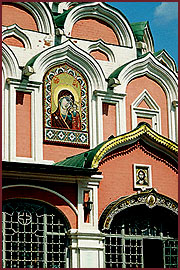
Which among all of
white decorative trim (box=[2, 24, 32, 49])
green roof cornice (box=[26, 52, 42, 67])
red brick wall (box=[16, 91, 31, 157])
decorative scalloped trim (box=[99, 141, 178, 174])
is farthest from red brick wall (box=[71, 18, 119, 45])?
decorative scalloped trim (box=[99, 141, 178, 174])

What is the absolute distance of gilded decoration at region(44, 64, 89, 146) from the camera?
1700 cm

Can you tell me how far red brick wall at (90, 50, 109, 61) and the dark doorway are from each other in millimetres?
4692

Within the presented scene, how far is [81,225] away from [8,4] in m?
5.73

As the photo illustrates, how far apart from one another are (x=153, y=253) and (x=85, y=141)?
302cm

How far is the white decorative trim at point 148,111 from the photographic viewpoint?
18.4 metres

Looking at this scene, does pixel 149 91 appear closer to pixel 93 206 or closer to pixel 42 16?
pixel 42 16

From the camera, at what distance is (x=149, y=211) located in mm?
16047

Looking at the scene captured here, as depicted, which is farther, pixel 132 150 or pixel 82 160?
pixel 132 150

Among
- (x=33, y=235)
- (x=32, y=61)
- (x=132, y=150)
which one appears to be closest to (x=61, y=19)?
(x=32, y=61)

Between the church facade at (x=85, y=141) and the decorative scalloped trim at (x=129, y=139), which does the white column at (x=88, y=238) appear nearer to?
the church facade at (x=85, y=141)

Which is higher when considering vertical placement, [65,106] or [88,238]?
[65,106]

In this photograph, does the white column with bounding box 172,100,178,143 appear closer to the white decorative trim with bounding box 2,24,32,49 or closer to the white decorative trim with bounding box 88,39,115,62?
the white decorative trim with bounding box 88,39,115,62

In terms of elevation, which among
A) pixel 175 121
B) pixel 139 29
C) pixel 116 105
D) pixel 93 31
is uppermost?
pixel 139 29

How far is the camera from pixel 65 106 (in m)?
17.3
